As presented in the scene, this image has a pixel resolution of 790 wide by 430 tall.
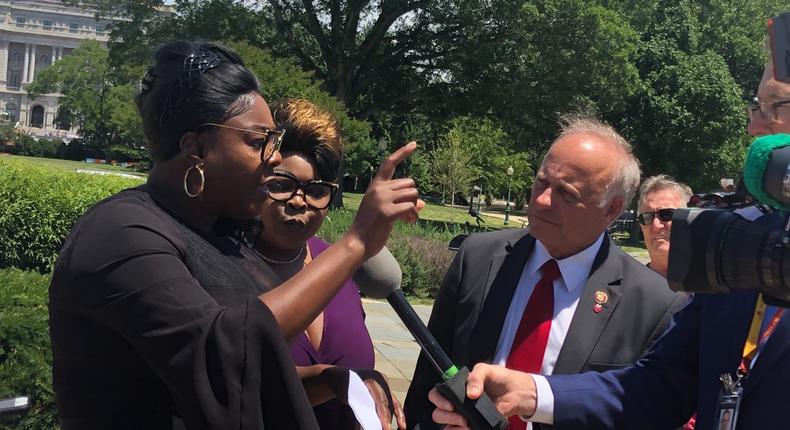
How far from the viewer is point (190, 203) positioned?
190 cm

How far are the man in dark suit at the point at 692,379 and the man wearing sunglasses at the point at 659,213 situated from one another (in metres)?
2.11

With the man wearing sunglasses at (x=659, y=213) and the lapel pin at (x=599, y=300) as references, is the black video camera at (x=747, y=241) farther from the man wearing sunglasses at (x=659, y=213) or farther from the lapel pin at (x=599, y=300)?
the man wearing sunglasses at (x=659, y=213)

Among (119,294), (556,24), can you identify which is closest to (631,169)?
(119,294)

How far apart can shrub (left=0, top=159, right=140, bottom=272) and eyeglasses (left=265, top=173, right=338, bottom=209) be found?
7093mm

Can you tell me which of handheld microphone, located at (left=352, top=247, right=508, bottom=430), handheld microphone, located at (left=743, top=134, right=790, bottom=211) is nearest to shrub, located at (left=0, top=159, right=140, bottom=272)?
handheld microphone, located at (left=352, top=247, right=508, bottom=430)

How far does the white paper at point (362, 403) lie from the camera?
2027 millimetres

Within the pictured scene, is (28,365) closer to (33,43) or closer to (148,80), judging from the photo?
(148,80)

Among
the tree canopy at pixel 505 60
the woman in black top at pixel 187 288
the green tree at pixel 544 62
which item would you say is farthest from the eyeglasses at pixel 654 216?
the green tree at pixel 544 62

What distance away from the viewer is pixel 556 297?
9.23 feet

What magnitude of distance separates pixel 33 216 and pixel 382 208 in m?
8.54

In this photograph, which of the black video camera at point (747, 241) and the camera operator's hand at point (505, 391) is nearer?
the black video camera at point (747, 241)

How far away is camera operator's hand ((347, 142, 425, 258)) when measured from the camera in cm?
183

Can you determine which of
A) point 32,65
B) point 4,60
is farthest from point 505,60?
point 4,60

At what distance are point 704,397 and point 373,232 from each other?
1.03 metres
